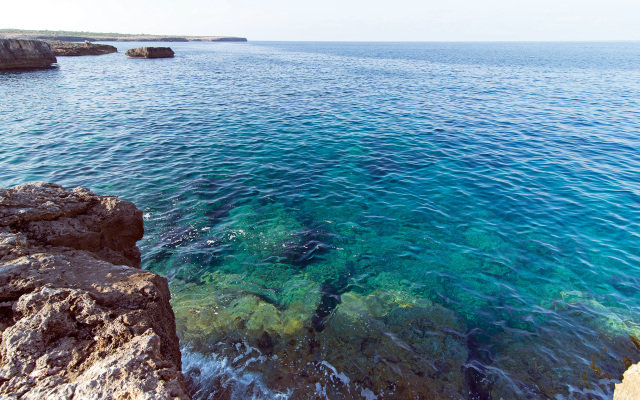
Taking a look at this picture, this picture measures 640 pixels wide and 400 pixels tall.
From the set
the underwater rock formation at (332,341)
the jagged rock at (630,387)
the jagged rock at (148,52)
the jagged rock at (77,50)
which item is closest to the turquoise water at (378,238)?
the underwater rock formation at (332,341)

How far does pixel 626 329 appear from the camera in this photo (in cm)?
789

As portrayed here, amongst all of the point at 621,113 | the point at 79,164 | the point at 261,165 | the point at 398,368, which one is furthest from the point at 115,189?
the point at 621,113

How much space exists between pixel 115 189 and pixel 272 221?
760 centimetres

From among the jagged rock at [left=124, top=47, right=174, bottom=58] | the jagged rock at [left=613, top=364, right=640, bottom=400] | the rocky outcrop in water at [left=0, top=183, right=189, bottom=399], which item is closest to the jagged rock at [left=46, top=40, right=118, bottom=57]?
the jagged rock at [left=124, top=47, right=174, bottom=58]

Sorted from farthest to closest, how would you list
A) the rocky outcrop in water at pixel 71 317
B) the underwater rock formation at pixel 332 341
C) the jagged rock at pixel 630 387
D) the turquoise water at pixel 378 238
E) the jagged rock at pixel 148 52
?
the jagged rock at pixel 148 52, the turquoise water at pixel 378 238, the underwater rock formation at pixel 332 341, the jagged rock at pixel 630 387, the rocky outcrop in water at pixel 71 317

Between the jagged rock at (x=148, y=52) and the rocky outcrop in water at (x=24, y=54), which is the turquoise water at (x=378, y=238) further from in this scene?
the jagged rock at (x=148, y=52)

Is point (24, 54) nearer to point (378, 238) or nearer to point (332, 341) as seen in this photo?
point (378, 238)

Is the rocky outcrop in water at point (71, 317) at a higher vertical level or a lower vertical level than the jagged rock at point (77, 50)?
lower

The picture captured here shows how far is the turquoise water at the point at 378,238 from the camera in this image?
7.05m

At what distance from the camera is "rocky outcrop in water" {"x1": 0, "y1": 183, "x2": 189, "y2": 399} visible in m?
3.79

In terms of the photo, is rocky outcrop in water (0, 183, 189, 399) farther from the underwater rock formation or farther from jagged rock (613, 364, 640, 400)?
jagged rock (613, 364, 640, 400)

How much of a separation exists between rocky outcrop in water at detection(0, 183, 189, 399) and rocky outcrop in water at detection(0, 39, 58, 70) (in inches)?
2415

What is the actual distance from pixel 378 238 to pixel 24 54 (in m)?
67.4

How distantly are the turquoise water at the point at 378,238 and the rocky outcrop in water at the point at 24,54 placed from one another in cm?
3781
